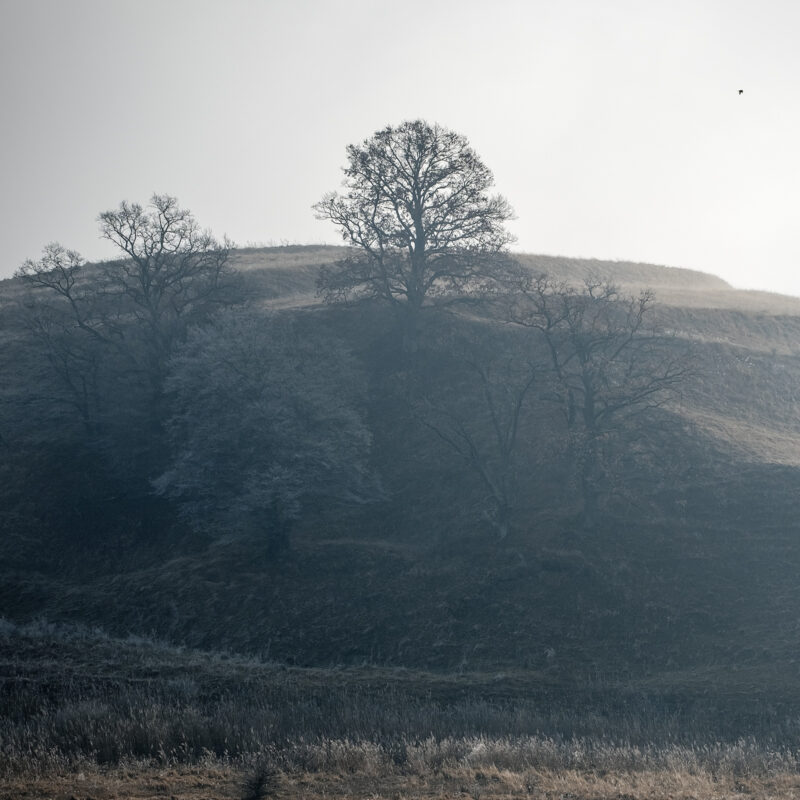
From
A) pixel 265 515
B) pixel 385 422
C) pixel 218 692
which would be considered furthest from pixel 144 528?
pixel 218 692

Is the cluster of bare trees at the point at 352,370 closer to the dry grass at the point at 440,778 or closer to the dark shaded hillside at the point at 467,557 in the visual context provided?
the dark shaded hillside at the point at 467,557

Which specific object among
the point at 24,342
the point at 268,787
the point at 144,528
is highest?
the point at 24,342

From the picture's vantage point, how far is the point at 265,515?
36.5 m

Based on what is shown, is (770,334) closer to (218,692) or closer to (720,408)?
(720,408)

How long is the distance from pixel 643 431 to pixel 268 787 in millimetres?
27552

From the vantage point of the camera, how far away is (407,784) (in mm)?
16062

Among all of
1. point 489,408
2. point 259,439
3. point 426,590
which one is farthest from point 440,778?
point 489,408

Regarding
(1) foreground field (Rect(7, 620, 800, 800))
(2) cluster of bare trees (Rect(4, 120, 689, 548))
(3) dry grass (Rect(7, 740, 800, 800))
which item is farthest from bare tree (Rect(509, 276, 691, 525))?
(3) dry grass (Rect(7, 740, 800, 800))

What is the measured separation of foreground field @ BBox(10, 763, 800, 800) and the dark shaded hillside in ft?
30.8

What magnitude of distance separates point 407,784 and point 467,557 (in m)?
18.3

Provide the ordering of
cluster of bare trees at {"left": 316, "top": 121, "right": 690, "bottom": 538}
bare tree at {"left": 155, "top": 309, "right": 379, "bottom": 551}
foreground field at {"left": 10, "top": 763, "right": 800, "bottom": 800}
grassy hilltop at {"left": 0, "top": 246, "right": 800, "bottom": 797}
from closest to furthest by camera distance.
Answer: foreground field at {"left": 10, "top": 763, "right": 800, "bottom": 800}, grassy hilltop at {"left": 0, "top": 246, "right": 800, "bottom": 797}, bare tree at {"left": 155, "top": 309, "right": 379, "bottom": 551}, cluster of bare trees at {"left": 316, "top": 121, "right": 690, "bottom": 538}

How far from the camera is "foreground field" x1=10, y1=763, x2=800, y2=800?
15320 millimetres

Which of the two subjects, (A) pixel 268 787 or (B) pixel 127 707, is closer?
(A) pixel 268 787

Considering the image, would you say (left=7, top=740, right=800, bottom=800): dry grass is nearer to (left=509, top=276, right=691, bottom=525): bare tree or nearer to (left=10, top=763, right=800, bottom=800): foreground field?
(left=10, top=763, right=800, bottom=800): foreground field
